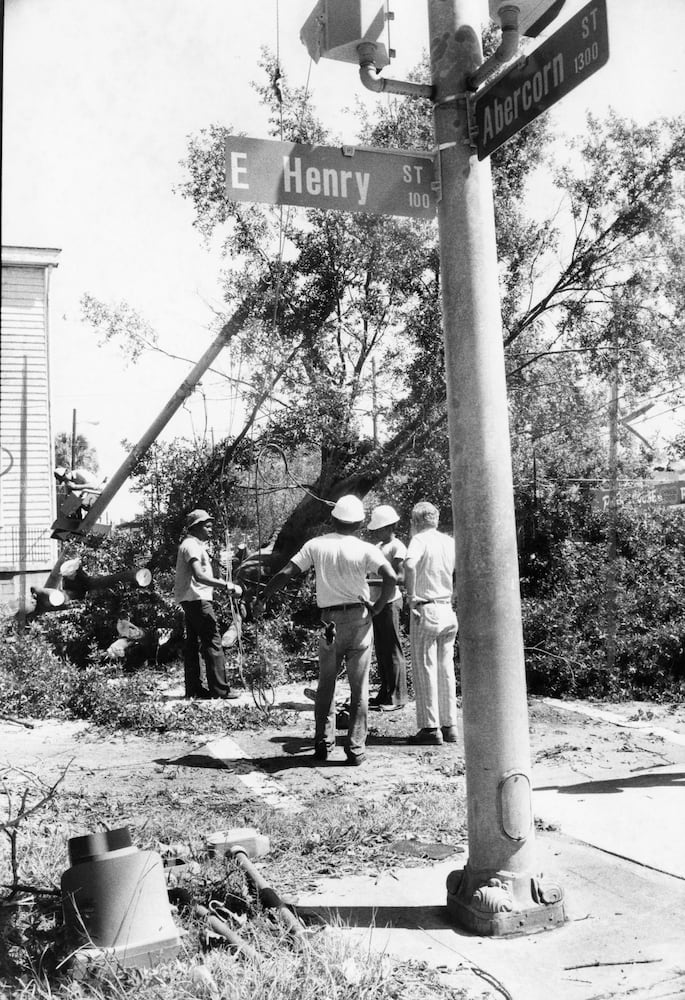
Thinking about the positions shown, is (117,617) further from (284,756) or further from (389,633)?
(284,756)

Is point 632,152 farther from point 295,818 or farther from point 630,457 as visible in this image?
point 295,818

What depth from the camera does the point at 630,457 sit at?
1533 cm

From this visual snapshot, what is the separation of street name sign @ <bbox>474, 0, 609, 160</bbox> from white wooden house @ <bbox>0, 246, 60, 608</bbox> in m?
12.1

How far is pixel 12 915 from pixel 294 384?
990 cm

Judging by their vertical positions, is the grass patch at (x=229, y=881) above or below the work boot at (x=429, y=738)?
below

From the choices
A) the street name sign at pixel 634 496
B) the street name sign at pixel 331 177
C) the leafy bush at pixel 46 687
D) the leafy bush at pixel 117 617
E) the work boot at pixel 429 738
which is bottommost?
the work boot at pixel 429 738

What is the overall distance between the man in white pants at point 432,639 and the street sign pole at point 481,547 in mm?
3580

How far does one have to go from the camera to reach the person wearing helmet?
900 centimetres

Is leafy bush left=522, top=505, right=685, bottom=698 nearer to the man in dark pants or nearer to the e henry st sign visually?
the man in dark pants

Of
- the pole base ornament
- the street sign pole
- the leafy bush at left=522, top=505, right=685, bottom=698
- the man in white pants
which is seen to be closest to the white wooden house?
the leafy bush at left=522, top=505, right=685, bottom=698

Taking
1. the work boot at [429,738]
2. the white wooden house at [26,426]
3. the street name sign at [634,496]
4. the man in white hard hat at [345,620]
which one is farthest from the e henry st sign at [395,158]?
the white wooden house at [26,426]

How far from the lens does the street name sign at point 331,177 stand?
3973 mm

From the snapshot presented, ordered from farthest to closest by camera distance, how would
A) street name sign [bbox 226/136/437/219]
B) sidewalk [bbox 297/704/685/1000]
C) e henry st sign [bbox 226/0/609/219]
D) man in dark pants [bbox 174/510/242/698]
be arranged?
1. man in dark pants [bbox 174/510/242/698]
2. street name sign [bbox 226/136/437/219]
3. e henry st sign [bbox 226/0/609/219]
4. sidewalk [bbox 297/704/685/1000]

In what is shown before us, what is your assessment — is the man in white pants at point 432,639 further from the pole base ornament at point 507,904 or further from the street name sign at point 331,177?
the street name sign at point 331,177
